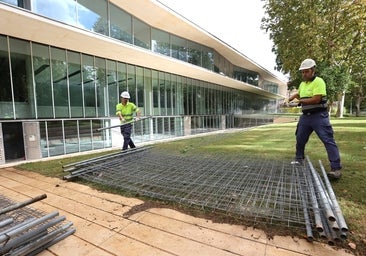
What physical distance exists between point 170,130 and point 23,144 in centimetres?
808

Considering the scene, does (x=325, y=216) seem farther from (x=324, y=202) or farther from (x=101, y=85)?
(x=101, y=85)

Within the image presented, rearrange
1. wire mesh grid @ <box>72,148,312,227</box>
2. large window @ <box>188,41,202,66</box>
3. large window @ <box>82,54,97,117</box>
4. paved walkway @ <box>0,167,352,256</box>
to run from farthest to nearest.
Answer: large window @ <box>188,41,202,66</box>
large window @ <box>82,54,97,117</box>
wire mesh grid @ <box>72,148,312,227</box>
paved walkway @ <box>0,167,352,256</box>

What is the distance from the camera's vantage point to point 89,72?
30.7ft

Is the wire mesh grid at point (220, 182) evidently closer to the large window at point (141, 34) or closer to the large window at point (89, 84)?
the large window at point (89, 84)

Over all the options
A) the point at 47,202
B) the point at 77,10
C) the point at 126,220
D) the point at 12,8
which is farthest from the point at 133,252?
the point at 77,10

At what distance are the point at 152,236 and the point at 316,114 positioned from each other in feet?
10.2

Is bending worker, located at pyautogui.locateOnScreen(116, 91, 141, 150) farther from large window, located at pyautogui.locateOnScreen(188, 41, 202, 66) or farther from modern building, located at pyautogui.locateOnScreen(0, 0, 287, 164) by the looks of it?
large window, located at pyautogui.locateOnScreen(188, 41, 202, 66)

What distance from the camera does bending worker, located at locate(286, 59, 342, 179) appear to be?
11.0ft

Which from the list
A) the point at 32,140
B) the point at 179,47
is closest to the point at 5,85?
the point at 32,140

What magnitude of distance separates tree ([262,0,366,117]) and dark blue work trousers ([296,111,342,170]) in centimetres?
1087

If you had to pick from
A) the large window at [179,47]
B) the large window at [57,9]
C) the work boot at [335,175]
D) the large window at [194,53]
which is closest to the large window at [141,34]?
the large window at [179,47]

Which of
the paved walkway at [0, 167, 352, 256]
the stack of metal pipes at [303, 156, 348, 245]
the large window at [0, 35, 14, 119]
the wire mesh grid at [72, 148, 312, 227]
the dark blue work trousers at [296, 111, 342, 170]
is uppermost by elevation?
the large window at [0, 35, 14, 119]


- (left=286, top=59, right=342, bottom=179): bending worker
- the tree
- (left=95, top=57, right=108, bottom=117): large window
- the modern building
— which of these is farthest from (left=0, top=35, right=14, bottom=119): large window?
the tree

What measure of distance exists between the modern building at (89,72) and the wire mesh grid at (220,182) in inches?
169
